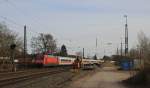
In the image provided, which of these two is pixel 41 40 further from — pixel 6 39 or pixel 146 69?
pixel 146 69

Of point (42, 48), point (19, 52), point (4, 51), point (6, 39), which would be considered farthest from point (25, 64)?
point (42, 48)

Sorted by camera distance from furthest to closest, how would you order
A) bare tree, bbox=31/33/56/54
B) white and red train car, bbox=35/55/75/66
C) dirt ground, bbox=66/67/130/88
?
bare tree, bbox=31/33/56/54
white and red train car, bbox=35/55/75/66
dirt ground, bbox=66/67/130/88

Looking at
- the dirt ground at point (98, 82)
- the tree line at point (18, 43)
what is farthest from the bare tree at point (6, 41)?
the dirt ground at point (98, 82)

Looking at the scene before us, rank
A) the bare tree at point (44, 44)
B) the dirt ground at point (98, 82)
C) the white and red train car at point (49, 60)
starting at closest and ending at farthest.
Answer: the dirt ground at point (98, 82)
the white and red train car at point (49, 60)
the bare tree at point (44, 44)

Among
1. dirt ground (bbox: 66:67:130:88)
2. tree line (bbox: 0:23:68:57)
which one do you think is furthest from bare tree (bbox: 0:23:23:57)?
dirt ground (bbox: 66:67:130:88)

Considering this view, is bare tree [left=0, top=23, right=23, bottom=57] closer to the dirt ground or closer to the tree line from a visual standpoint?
the tree line

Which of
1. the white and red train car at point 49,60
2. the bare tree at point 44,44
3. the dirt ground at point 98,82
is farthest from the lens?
the bare tree at point 44,44

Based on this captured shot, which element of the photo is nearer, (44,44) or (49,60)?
(49,60)

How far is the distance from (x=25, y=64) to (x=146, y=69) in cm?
5910

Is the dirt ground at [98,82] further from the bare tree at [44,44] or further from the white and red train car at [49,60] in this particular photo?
the bare tree at [44,44]

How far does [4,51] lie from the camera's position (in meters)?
90.8

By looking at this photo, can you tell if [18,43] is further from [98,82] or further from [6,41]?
[98,82]

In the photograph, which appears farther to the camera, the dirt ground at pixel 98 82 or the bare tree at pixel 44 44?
the bare tree at pixel 44 44

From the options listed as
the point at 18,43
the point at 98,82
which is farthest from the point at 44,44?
the point at 98,82
